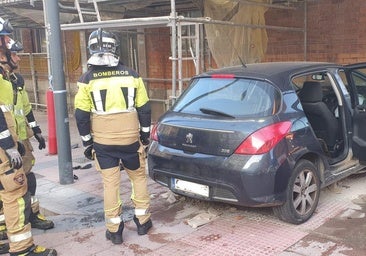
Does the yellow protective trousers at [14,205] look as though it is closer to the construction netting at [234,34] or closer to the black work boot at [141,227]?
the black work boot at [141,227]

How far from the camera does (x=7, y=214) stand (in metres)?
3.82

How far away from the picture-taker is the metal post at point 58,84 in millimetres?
5855

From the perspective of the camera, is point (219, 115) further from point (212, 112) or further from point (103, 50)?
point (103, 50)

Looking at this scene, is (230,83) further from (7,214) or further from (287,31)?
(287,31)

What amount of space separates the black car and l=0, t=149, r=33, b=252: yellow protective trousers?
4.58 ft

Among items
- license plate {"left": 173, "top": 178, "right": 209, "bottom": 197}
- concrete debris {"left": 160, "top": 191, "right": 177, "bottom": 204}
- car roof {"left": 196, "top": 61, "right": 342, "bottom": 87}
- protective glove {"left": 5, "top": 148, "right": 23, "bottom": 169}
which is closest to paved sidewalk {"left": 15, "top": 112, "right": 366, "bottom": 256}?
concrete debris {"left": 160, "top": 191, "right": 177, "bottom": 204}

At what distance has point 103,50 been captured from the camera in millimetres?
4027

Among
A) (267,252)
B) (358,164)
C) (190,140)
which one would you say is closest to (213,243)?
(267,252)

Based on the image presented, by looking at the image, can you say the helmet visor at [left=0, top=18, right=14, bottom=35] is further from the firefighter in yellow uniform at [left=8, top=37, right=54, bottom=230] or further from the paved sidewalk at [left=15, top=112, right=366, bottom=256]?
the paved sidewalk at [left=15, top=112, right=366, bottom=256]

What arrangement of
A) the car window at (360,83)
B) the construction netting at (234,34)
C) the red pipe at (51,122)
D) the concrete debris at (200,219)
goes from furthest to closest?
the red pipe at (51,122) → the construction netting at (234,34) → the car window at (360,83) → the concrete debris at (200,219)

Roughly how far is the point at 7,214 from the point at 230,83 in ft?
7.90

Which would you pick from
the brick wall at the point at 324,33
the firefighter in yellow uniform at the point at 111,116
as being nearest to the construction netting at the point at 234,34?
the brick wall at the point at 324,33

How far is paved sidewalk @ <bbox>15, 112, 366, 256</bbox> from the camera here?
3.97 metres

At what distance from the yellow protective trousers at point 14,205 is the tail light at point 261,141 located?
6.29 ft
